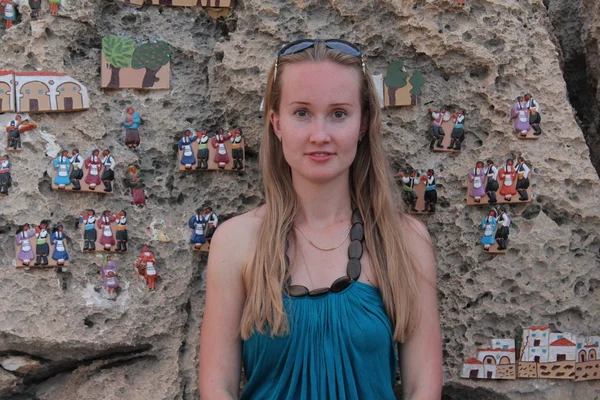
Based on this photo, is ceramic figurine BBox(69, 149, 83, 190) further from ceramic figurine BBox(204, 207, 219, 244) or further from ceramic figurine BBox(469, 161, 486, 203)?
ceramic figurine BBox(469, 161, 486, 203)

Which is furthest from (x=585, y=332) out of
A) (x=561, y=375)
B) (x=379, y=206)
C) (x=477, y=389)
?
(x=379, y=206)

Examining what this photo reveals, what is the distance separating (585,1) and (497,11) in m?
0.56

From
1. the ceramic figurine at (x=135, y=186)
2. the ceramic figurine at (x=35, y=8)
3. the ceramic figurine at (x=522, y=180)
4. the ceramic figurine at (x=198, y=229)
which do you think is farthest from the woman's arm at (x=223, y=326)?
the ceramic figurine at (x=35, y=8)

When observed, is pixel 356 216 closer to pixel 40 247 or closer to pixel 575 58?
pixel 40 247

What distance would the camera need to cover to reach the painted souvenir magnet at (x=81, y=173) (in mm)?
2297

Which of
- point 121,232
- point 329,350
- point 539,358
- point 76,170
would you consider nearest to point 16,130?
point 76,170

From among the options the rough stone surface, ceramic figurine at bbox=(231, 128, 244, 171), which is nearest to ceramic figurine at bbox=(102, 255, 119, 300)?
the rough stone surface

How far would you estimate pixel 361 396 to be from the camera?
1.80m

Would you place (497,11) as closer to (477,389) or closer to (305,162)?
(305,162)

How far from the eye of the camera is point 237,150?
2.40 metres

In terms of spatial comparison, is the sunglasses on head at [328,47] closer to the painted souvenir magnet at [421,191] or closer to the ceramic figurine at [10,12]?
the painted souvenir magnet at [421,191]

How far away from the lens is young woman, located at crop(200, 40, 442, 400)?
5.84 feet

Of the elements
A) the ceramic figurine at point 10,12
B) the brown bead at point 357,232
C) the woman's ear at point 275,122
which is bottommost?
the brown bead at point 357,232

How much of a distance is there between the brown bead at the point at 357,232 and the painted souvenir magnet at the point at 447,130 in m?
0.62
